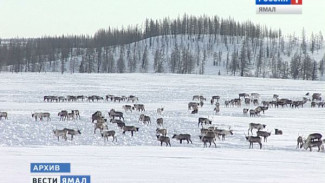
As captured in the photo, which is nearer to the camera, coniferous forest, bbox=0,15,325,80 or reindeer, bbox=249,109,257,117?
reindeer, bbox=249,109,257,117

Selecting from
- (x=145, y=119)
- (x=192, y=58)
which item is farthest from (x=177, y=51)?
(x=145, y=119)

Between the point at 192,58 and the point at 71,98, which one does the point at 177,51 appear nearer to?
the point at 192,58

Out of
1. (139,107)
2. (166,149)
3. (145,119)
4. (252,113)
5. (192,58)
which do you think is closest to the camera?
(166,149)

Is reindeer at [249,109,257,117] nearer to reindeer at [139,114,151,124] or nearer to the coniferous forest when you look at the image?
reindeer at [139,114,151,124]

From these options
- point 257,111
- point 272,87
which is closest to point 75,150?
point 257,111

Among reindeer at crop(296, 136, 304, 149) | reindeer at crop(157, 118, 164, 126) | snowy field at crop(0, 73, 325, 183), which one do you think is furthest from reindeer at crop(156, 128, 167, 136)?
reindeer at crop(296, 136, 304, 149)

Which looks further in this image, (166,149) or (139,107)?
(139,107)

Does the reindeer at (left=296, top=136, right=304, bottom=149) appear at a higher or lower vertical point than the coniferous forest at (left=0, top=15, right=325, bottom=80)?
lower

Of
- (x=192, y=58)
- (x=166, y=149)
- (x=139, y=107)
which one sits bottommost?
(x=166, y=149)

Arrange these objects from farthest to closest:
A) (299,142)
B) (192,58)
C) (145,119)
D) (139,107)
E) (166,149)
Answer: (192,58) < (139,107) < (145,119) < (299,142) < (166,149)

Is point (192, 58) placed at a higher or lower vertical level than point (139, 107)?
→ higher

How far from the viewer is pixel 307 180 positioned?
36.4 feet

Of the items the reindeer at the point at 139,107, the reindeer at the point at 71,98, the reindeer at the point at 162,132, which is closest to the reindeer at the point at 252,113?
the reindeer at the point at 139,107

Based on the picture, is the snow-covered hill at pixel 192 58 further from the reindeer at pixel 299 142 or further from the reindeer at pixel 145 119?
the reindeer at pixel 299 142
